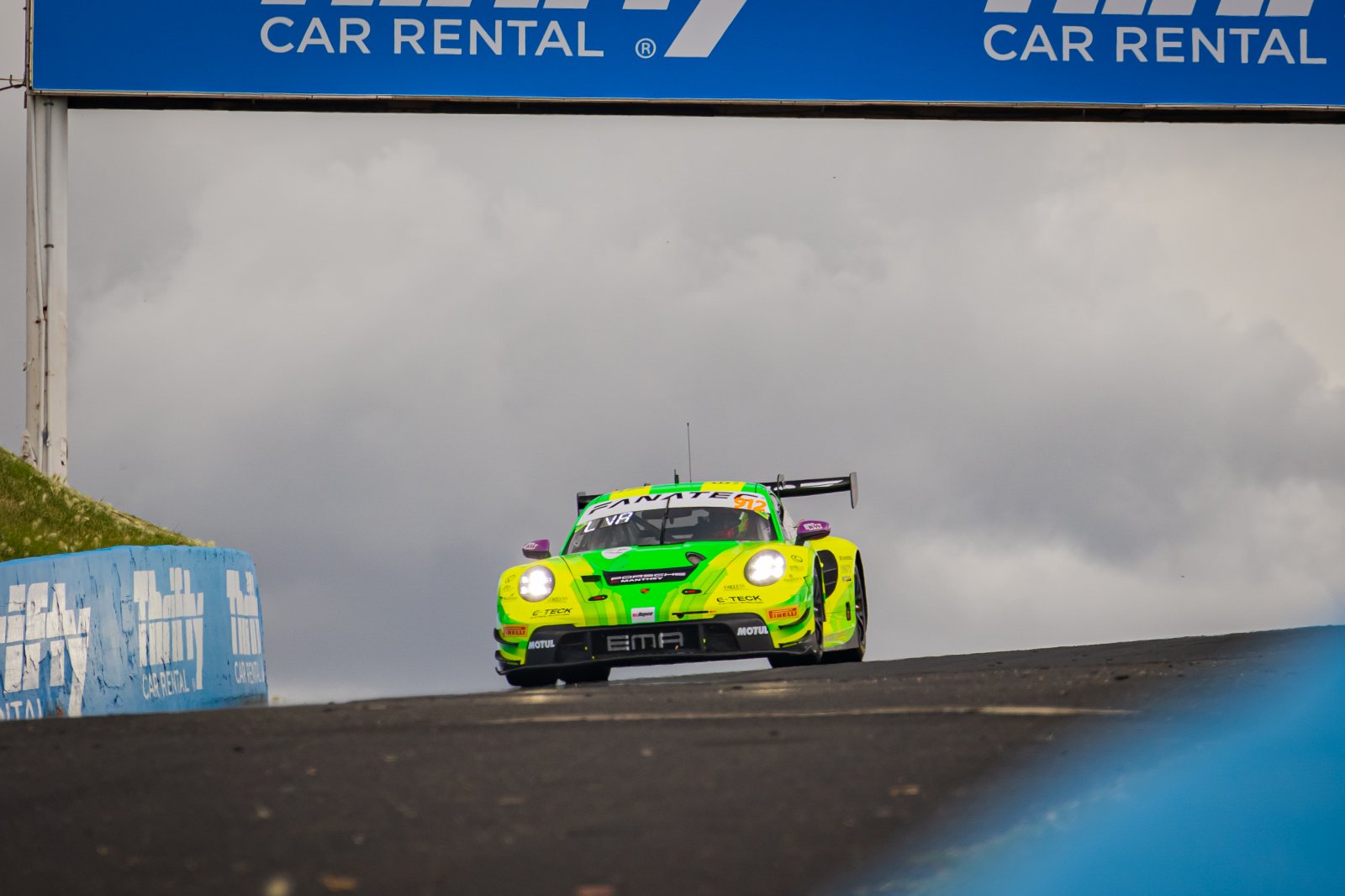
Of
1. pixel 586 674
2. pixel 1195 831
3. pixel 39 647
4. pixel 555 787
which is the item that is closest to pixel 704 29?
pixel 586 674

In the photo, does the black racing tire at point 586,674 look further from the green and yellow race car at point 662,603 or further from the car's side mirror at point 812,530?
the car's side mirror at point 812,530

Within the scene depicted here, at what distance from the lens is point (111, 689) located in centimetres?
1031

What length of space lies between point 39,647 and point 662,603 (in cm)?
378

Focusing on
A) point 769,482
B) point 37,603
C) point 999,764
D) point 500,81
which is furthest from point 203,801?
point 500,81

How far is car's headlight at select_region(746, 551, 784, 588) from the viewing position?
11.4 meters

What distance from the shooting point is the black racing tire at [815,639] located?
11609 millimetres

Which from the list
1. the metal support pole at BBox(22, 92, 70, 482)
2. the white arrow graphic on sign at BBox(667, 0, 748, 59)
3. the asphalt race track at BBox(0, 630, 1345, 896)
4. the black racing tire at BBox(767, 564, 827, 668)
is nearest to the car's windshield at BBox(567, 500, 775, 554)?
the black racing tire at BBox(767, 564, 827, 668)

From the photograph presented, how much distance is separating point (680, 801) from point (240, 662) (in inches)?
317

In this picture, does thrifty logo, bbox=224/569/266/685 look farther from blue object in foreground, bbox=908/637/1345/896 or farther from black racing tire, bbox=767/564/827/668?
blue object in foreground, bbox=908/637/1345/896

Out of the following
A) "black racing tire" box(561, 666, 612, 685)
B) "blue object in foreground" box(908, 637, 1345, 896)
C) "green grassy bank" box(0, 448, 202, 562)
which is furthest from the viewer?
"green grassy bank" box(0, 448, 202, 562)

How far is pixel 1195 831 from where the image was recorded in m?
4.06

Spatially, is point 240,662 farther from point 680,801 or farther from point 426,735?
point 680,801

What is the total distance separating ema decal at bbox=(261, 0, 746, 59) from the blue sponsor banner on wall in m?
0.02

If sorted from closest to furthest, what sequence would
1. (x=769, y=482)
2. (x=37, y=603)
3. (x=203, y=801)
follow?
(x=203, y=801)
(x=37, y=603)
(x=769, y=482)
